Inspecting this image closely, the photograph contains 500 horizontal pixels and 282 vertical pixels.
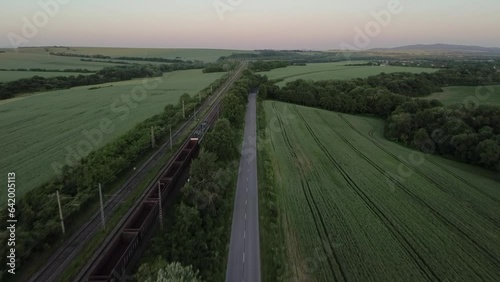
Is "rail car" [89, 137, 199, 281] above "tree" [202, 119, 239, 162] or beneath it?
beneath

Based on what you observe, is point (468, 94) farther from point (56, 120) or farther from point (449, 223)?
point (56, 120)

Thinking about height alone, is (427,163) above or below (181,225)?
below

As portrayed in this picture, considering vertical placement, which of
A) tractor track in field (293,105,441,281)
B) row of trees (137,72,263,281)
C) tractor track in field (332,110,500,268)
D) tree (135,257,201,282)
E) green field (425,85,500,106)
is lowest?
tractor track in field (332,110,500,268)

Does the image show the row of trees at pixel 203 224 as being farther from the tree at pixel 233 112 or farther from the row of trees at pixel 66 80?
the row of trees at pixel 66 80

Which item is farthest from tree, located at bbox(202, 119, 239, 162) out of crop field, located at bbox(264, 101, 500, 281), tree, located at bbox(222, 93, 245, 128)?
tree, located at bbox(222, 93, 245, 128)

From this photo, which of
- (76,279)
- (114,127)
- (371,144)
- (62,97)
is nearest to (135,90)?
(62,97)

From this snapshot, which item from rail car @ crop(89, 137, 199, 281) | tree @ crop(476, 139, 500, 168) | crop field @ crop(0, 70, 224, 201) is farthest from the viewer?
tree @ crop(476, 139, 500, 168)

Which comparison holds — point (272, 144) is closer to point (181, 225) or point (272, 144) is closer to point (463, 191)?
point (463, 191)

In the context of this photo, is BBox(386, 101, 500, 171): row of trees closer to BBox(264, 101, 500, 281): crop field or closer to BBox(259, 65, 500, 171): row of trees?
BBox(259, 65, 500, 171): row of trees
